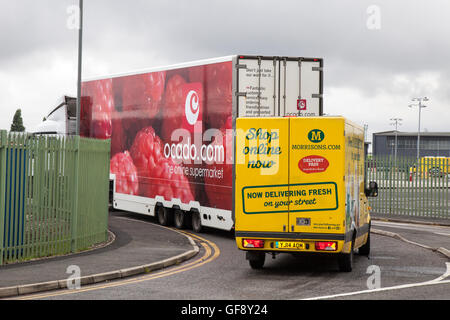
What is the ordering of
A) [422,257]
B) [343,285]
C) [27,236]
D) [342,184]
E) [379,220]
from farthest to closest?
[379,220] < [422,257] < [27,236] < [342,184] < [343,285]

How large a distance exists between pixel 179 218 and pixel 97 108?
5.67 meters

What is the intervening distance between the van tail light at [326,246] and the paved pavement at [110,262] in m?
2.97

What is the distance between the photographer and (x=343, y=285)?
35.7ft

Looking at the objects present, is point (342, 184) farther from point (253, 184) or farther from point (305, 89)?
point (305, 89)

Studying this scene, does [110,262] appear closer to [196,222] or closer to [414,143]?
[196,222]

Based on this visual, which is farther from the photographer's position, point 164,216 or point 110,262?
point 164,216

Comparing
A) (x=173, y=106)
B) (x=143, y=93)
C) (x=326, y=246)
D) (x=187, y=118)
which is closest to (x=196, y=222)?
(x=187, y=118)

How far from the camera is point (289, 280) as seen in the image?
11.5 metres

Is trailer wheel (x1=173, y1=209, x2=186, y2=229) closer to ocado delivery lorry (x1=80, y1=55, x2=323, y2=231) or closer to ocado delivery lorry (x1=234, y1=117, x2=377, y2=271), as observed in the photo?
ocado delivery lorry (x1=80, y1=55, x2=323, y2=231)

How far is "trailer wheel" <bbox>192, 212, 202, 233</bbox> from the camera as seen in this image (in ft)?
62.0

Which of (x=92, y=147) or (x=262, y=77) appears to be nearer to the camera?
(x=92, y=147)

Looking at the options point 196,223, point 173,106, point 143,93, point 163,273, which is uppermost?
point 143,93

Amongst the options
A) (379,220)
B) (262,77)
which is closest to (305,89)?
(262,77)

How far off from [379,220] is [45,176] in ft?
49.0
